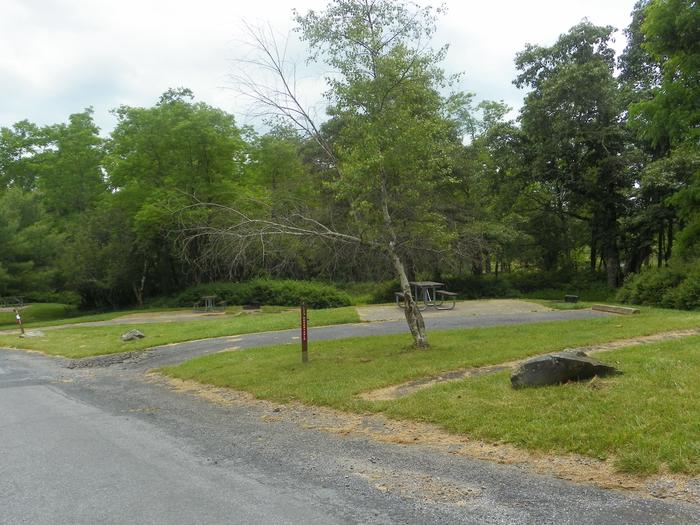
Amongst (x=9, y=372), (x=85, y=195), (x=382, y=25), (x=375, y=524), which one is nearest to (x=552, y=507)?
(x=375, y=524)

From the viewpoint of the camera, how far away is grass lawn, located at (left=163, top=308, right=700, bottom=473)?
195 inches

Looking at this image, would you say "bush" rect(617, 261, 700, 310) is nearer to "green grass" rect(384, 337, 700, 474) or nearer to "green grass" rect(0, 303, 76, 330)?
"green grass" rect(384, 337, 700, 474)

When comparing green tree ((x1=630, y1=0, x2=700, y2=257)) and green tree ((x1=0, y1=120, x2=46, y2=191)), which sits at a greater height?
green tree ((x1=0, y1=120, x2=46, y2=191))

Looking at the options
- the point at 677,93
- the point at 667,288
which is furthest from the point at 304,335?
the point at 667,288

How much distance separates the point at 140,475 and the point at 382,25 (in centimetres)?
863

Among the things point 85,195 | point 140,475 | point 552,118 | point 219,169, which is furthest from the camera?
point 85,195

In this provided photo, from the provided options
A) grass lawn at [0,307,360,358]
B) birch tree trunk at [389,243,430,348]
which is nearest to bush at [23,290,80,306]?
grass lawn at [0,307,360,358]

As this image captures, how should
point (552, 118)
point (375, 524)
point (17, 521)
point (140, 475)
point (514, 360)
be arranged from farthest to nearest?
point (552, 118)
point (514, 360)
point (140, 475)
point (17, 521)
point (375, 524)

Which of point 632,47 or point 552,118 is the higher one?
point 632,47

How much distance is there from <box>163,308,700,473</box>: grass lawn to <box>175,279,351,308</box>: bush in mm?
13880

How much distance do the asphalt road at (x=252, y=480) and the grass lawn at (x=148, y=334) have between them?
8.60 meters

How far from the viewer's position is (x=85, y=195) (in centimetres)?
4125

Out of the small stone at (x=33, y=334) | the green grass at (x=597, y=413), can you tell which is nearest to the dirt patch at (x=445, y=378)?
the green grass at (x=597, y=413)

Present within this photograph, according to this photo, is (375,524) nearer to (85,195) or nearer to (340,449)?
(340,449)
